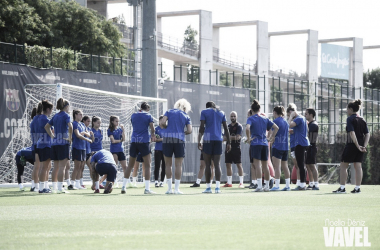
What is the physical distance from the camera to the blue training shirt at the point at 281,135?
52.1 feet

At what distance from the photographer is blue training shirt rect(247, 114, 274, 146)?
1499 centimetres

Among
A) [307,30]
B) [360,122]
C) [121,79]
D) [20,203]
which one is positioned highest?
[307,30]

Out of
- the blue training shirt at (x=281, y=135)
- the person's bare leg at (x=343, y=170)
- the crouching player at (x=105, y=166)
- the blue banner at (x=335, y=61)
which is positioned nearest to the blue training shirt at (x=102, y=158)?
the crouching player at (x=105, y=166)

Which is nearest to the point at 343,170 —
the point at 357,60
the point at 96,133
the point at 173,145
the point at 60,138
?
the point at 173,145

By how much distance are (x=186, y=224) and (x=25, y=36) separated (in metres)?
27.7

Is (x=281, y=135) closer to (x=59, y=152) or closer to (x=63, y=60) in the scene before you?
(x=59, y=152)

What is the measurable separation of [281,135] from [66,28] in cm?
2360

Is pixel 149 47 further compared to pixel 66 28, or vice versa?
pixel 66 28

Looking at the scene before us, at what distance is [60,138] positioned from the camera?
563 inches

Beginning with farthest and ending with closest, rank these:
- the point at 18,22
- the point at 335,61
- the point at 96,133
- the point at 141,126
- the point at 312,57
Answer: the point at 335,61
the point at 312,57
the point at 18,22
the point at 96,133
the point at 141,126

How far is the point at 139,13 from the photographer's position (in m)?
22.8

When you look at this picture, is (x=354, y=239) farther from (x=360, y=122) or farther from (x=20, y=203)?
(x=360, y=122)

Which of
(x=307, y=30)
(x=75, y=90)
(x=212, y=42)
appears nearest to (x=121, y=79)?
(x=75, y=90)

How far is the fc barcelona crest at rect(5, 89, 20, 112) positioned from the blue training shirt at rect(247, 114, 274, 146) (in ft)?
27.8
